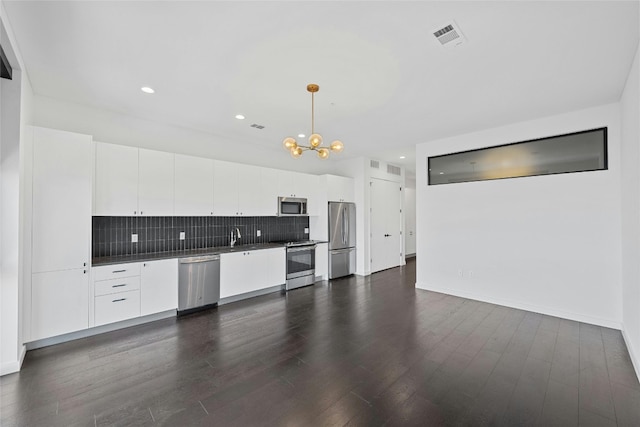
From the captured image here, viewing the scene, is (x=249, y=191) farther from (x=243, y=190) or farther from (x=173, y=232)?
(x=173, y=232)

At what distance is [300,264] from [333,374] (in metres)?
3.13

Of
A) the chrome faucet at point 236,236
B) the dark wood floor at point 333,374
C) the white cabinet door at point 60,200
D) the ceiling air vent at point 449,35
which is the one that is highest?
the ceiling air vent at point 449,35

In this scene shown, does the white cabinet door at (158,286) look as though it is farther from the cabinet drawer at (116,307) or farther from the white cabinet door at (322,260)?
the white cabinet door at (322,260)

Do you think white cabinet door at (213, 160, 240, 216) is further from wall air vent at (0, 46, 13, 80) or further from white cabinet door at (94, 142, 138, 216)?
wall air vent at (0, 46, 13, 80)

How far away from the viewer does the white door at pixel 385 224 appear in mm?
6922

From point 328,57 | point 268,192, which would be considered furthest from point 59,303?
point 328,57

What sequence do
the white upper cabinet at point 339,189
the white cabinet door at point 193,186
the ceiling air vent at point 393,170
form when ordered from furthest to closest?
the ceiling air vent at point 393,170
the white upper cabinet at point 339,189
the white cabinet door at point 193,186

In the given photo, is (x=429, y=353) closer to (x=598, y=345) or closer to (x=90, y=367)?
(x=598, y=345)

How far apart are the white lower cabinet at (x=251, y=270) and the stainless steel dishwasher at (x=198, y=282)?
12 centimetres

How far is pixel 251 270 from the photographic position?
4.74m

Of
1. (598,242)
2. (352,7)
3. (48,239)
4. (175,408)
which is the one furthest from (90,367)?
(598,242)

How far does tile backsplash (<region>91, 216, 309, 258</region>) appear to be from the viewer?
3780 millimetres

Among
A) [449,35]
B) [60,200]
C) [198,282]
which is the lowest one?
[198,282]

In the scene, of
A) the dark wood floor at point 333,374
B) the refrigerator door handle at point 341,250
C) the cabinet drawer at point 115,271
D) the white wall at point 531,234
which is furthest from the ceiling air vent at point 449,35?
the refrigerator door handle at point 341,250
